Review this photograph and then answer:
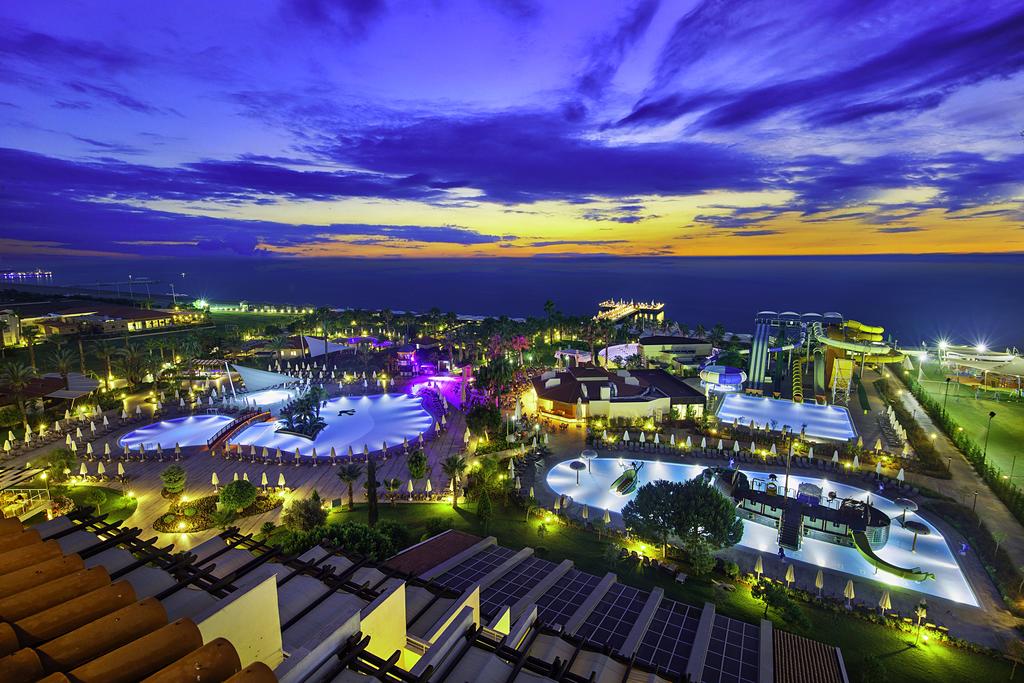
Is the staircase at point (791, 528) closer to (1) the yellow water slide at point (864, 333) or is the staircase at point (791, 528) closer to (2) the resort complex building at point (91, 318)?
(1) the yellow water slide at point (864, 333)

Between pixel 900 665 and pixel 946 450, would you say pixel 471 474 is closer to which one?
pixel 900 665

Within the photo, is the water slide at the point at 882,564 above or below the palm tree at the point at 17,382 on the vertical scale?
below

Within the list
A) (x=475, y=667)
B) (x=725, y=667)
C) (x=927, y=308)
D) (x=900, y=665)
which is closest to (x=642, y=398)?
(x=900, y=665)

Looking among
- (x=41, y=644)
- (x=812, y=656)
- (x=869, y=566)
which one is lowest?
(x=869, y=566)

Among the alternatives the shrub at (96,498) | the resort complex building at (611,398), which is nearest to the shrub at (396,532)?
the shrub at (96,498)

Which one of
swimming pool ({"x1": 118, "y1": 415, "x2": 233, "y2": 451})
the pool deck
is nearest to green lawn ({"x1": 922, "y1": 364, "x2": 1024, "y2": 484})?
the pool deck

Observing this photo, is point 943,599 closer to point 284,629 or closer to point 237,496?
point 284,629
